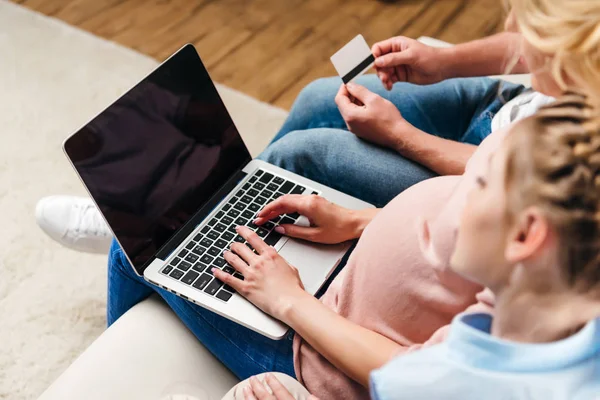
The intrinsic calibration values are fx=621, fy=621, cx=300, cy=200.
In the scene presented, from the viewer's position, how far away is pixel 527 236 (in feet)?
1.64

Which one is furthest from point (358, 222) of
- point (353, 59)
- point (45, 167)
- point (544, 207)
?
point (45, 167)

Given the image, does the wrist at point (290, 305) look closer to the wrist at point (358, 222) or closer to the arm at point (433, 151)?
the wrist at point (358, 222)

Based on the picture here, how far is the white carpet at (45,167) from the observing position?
1386 millimetres

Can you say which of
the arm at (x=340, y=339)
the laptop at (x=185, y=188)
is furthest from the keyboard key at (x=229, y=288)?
the arm at (x=340, y=339)

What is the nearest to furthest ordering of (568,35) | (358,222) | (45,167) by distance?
(568,35), (358,222), (45,167)

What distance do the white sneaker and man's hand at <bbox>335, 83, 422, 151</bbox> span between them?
0.54m

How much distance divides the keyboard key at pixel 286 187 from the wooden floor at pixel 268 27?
984 millimetres

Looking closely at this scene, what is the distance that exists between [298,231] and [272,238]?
0.15 feet

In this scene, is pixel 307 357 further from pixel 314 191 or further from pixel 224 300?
pixel 314 191

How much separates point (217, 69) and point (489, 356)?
1.76 meters

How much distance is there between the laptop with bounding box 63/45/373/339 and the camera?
0.90 m

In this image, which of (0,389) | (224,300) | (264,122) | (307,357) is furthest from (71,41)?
(307,357)

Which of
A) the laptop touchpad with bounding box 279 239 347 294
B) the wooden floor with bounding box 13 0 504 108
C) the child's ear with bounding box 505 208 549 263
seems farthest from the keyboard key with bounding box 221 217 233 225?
the wooden floor with bounding box 13 0 504 108

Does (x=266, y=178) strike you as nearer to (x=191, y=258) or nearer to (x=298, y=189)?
(x=298, y=189)
